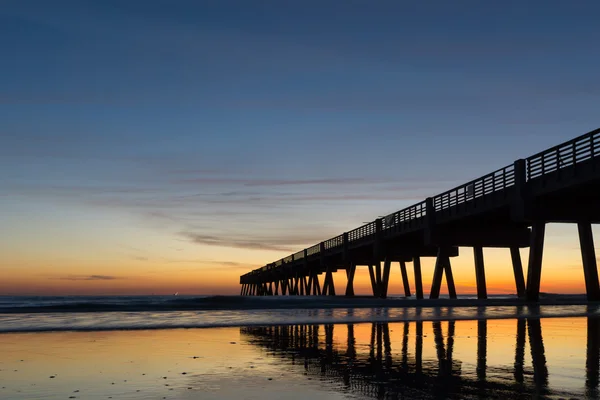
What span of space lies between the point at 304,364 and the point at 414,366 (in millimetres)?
1500

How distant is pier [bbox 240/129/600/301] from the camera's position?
26078 millimetres

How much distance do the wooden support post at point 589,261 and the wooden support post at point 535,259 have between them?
1.76 metres

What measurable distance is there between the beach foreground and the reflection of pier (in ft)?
0.04

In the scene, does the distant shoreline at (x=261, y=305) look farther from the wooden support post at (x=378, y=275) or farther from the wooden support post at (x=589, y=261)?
the wooden support post at (x=378, y=275)

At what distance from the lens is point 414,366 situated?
323 inches

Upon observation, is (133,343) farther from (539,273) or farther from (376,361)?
(539,273)

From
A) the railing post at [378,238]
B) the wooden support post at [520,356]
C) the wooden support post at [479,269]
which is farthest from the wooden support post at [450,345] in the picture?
the railing post at [378,238]

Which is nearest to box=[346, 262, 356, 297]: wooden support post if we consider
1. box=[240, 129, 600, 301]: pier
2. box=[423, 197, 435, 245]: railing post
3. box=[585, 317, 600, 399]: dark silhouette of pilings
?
box=[240, 129, 600, 301]: pier

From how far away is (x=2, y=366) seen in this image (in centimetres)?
852

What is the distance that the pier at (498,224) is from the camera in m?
26.1

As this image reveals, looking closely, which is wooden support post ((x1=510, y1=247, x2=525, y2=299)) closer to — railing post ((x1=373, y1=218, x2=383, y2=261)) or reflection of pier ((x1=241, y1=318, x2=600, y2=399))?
railing post ((x1=373, y1=218, x2=383, y2=261))

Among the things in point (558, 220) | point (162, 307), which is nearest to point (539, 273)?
point (558, 220)

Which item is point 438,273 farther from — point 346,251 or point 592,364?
point 592,364

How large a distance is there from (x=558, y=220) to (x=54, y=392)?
85.9 ft
